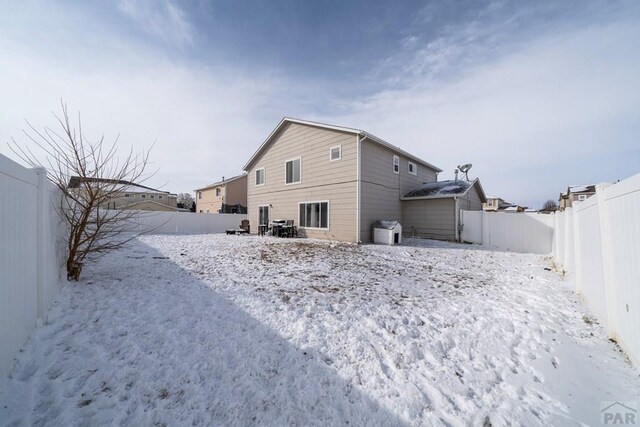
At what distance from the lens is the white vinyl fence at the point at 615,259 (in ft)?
7.79

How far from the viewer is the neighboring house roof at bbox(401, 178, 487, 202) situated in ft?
43.7

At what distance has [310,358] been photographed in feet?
9.02

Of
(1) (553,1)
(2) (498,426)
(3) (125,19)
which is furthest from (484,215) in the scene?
(3) (125,19)

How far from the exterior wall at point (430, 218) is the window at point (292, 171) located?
6.44 m

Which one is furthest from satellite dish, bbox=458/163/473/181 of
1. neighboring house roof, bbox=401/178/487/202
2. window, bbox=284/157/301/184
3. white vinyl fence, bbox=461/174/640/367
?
white vinyl fence, bbox=461/174/640/367

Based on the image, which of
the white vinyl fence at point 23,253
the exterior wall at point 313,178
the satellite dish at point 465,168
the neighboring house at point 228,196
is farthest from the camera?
the neighboring house at point 228,196

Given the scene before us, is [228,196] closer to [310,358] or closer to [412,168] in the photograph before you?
[412,168]

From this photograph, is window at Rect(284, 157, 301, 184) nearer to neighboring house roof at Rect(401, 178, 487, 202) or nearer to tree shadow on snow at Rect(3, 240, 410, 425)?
neighboring house roof at Rect(401, 178, 487, 202)

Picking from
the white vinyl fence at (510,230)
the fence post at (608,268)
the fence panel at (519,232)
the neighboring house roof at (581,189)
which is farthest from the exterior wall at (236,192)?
the neighboring house roof at (581,189)

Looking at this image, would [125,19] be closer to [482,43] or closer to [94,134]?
[94,134]

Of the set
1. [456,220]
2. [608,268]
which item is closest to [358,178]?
[456,220]

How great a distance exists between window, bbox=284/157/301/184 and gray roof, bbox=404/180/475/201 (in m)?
6.51

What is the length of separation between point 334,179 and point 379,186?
7.81ft

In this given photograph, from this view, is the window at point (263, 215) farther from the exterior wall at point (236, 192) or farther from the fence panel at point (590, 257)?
the fence panel at point (590, 257)
